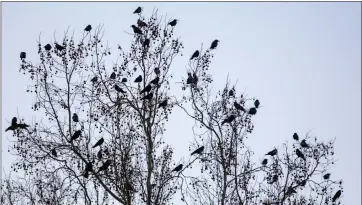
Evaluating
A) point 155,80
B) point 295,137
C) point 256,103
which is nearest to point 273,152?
point 295,137

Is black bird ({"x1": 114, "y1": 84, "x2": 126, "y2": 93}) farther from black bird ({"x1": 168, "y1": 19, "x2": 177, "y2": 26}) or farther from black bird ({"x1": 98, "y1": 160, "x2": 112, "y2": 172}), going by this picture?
black bird ({"x1": 168, "y1": 19, "x2": 177, "y2": 26})

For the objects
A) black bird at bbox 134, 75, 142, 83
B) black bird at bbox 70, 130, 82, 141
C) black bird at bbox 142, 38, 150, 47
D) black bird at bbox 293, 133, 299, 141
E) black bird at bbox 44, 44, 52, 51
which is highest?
black bird at bbox 142, 38, 150, 47

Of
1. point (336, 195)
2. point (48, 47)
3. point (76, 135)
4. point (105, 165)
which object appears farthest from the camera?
point (336, 195)

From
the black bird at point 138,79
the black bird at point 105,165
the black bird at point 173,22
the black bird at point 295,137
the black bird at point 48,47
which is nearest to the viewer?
the black bird at point 105,165

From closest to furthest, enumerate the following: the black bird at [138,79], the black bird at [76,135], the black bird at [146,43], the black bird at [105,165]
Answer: the black bird at [105,165], the black bird at [76,135], the black bird at [146,43], the black bird at [138,79]

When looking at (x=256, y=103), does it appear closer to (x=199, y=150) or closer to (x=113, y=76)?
(x=199, y=150)

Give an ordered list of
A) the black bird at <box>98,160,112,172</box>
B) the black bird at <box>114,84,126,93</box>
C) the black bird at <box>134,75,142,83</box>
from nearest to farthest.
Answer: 1. the black bird at <box>98,160,112,172</box>
2. the black bird at <box>114,84,126,93</box>
3. the black bird at <box>134,75,142,83</box>

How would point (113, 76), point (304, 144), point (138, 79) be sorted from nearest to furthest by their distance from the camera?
1. point (113, 76)
2. point (138, 79)
3. point (304, 144)

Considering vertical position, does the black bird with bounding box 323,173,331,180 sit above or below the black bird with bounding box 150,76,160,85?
below

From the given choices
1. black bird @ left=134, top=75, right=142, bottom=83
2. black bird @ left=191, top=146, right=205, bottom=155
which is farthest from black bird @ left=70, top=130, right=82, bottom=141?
black bird @ left=191, top=146, right=205, bottom=155

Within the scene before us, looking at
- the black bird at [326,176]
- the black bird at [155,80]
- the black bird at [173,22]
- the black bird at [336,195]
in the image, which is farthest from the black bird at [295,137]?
the black bird at [173,22]

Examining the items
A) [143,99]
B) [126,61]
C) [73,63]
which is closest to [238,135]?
[143,99]

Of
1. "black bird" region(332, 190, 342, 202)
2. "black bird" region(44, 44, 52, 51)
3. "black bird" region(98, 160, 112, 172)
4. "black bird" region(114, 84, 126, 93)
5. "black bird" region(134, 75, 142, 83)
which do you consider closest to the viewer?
"black bird" region(98, 160, 112, 172)

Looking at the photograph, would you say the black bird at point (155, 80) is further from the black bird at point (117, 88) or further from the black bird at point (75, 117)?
the black bird at point (75, 117)
